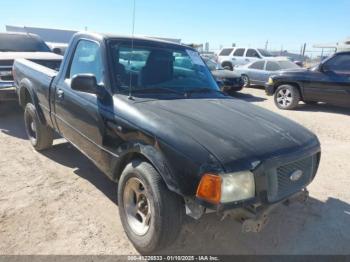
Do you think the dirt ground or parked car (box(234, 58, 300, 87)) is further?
parked car (box(234, 58, 300, 87))

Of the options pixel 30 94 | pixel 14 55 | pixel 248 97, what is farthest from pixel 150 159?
pixel 248 97

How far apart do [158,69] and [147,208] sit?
1591mm

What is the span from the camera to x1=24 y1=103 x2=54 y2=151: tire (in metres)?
5.02

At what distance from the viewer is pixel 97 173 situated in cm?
456

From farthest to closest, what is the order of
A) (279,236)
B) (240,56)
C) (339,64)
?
1. (240,56)
2. (339,64)
3. (279,236)

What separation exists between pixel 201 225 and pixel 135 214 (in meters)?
0.77

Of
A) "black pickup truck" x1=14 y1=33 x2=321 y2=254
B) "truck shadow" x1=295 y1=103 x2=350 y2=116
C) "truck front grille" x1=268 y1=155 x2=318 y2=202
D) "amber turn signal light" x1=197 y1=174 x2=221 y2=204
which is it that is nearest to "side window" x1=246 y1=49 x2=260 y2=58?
"truck shadow" x1=295 y1=103 x2=350 y2=116

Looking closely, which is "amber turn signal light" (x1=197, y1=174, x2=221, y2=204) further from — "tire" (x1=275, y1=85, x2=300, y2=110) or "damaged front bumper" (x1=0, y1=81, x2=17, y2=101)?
"tire" (x1=275, y1=85, x2=300, y2=110)

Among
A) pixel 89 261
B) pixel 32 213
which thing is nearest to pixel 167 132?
pixel 89 261

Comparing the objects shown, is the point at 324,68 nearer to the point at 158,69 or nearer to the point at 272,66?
the point at 272,66

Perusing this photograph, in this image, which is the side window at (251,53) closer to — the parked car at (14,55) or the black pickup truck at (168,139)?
the parked car at (14,55)

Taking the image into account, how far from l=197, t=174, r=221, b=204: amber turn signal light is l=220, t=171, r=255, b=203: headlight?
4cm

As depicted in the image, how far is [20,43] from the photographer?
8516 millimetres

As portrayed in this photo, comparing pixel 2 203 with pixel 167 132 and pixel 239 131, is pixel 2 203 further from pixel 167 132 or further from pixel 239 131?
pixel 239 131
